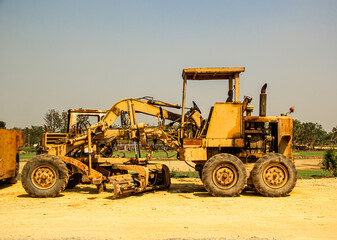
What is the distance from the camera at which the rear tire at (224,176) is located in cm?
1004

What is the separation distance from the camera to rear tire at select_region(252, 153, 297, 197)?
10109 mm

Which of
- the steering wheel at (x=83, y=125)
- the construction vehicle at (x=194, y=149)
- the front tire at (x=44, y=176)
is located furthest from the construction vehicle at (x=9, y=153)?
the steering wheel at (x=83, y=125)

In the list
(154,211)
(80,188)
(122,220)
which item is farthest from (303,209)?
(80,188)

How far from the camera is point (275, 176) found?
10.3m

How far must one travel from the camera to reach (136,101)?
1188cm

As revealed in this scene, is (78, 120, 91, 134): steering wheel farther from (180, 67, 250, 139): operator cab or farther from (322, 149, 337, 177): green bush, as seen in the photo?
(322, 149, 337, 177): green bush

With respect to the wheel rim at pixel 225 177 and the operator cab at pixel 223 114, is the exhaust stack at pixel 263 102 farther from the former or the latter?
the wheel rim at pixel 225 177

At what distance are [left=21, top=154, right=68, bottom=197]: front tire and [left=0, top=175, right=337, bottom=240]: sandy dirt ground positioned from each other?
35cm

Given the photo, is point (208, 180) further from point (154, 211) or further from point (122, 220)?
point (122, 220)

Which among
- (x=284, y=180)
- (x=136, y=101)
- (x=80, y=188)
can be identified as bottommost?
(x=80, y=188)

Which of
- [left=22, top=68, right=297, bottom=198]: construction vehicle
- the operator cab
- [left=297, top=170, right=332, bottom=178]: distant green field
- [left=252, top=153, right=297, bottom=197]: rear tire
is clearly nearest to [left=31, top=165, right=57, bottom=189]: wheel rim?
[left=22, top=68, right=297, bottom=198]: construction vehicle

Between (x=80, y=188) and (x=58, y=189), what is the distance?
233 centimetres

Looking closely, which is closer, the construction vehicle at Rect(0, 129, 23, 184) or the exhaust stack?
the exhaust stack

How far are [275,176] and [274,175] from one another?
43 mm
